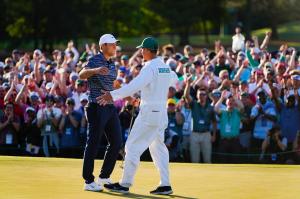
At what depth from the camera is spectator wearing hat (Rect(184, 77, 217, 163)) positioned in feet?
64.7

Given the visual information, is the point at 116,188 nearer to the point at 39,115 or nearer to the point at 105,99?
the point at 105,99

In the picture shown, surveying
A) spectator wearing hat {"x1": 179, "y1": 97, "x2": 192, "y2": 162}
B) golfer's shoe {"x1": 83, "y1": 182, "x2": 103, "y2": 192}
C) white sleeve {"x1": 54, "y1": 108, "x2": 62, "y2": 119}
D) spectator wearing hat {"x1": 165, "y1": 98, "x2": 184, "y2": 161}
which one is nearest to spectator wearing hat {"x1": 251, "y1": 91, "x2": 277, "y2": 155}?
spectator wearing hat {"x1": 179, "y1": 97, "x2": 192, "y2": 162}

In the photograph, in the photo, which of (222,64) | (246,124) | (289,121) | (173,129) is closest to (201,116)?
(173,129)

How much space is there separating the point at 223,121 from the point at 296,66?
4.18 metres

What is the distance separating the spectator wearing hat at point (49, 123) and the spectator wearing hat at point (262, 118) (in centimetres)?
424

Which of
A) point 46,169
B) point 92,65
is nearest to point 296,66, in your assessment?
point 46,169

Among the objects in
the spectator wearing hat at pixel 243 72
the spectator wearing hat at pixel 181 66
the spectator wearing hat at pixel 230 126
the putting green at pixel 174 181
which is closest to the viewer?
the putting green at pixel 174 181

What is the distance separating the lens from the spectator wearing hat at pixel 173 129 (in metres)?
19.9

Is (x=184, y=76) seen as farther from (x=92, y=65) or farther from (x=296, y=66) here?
(x=92, y=65)

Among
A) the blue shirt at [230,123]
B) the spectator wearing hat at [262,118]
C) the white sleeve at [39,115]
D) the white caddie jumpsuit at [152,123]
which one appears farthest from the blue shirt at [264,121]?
the white caddie jumpsuit at [152,123]

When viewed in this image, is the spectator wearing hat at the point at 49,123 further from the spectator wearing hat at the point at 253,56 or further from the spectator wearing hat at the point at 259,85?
the spectator wearing hat at the point at 253,56

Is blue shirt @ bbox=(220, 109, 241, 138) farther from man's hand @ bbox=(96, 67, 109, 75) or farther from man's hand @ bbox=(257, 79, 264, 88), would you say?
man's hand @ bbox=(96, 67, 109, 75)

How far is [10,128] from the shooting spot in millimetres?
20562

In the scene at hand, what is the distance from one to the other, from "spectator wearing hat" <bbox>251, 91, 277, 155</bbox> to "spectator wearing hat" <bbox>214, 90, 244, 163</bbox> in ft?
1.07
